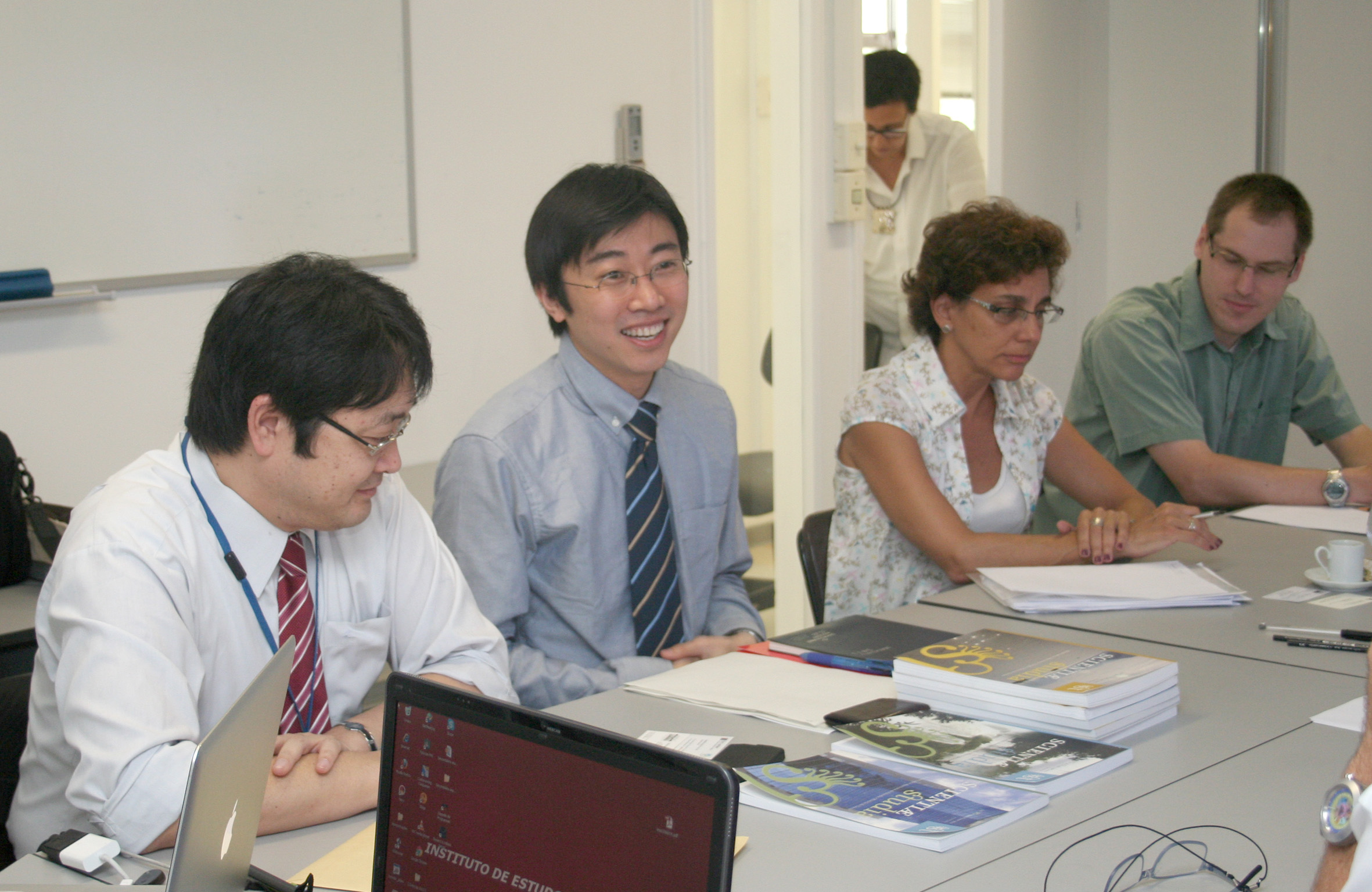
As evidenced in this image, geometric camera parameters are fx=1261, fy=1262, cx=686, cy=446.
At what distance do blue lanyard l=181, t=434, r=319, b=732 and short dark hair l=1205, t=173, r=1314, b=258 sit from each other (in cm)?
238

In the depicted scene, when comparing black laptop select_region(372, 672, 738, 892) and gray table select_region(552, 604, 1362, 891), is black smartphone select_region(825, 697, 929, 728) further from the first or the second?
black laptop select_region(372, 672, 738, 892)

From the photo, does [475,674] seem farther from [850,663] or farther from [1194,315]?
[1194,315]

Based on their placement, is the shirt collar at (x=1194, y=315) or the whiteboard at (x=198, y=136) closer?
the whiteboard at (x=198, y=136)

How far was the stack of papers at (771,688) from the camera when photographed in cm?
158

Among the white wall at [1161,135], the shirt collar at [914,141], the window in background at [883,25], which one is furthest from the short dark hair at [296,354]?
the white wall at [1161,135]

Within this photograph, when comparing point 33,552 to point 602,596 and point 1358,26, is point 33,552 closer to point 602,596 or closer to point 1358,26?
point 602,596

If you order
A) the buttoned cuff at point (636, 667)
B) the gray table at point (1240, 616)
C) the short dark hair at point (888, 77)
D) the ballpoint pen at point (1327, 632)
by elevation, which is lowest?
the buttoned cuff at point (636, 667)

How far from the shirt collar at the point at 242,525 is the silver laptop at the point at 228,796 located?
43cm

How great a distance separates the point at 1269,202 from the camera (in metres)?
2.93

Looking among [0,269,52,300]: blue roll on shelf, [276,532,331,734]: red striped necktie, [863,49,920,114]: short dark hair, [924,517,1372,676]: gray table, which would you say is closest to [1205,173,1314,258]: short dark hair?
[924,517,1372,676]: gray table

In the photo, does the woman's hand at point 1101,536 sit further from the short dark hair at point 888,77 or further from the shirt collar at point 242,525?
the short dark hair at point 888,77

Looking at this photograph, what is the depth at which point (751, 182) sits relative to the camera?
182 inches

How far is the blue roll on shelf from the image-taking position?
7.77 ft

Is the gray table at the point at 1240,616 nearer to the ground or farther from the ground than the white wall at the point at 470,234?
nearer to the ground
